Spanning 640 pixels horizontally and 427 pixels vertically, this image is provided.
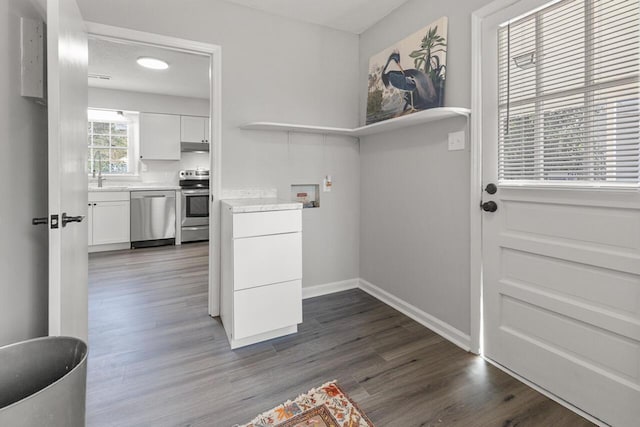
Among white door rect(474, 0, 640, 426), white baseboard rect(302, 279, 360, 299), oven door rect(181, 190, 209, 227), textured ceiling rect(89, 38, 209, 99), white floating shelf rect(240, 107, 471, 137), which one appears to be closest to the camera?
white door rect(474, 0, 640, 426)

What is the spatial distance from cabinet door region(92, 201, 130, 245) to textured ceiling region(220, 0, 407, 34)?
3.68 meters

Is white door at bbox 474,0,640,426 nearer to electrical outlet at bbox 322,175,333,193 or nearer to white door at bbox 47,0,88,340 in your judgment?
electrical outlet at bbox 322,175,333,193

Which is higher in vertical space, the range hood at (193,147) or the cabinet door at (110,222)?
the range hood at (193,147)

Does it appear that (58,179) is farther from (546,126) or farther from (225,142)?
(546,126)

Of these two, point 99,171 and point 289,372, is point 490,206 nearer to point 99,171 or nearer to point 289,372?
point 289,372

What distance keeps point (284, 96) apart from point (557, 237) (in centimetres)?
222

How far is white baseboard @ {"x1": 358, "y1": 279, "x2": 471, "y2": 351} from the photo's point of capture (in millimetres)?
2080

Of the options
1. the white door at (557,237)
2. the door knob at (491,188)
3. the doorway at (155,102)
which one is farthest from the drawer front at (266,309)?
the doorway at (155,102)

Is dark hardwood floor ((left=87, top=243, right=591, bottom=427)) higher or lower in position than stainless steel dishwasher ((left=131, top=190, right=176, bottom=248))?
lower

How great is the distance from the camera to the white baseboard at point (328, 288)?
2932 mm

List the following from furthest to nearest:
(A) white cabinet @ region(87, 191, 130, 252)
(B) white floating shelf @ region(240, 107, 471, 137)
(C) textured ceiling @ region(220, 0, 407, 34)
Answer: (A) white cabinet @ region(87, 191, 130, 252) < (C) textured ceiling @ region(220, 0, 407, 34) < (B) white floating shelf @ region(240, 107, 471, 137)

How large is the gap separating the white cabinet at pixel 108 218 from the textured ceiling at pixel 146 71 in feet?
5.51

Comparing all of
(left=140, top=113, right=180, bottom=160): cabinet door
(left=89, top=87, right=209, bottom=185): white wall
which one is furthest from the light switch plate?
(left=89, top=87, right=209, bottom=185): white wall

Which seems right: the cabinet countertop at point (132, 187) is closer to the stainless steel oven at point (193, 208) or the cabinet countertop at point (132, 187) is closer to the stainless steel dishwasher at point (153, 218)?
the stainless steel dishwasher at point (153, 218)
